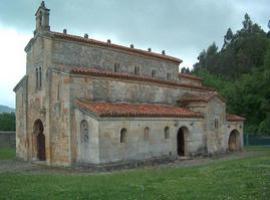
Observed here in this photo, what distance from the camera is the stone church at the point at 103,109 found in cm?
Answer: 2611

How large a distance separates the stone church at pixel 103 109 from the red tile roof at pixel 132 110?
0.25 ft

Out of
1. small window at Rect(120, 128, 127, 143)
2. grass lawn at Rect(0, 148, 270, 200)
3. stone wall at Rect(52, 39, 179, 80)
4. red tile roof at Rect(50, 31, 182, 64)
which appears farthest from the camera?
stone wall at Rect(52, 39, 179, 80)

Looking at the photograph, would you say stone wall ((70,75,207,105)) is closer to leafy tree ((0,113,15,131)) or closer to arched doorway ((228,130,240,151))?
arched doorway ((228,130,240,151))

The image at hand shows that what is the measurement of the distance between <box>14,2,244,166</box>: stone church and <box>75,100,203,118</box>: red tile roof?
0.25 feet

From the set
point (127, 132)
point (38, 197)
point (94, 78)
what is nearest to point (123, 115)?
point (127, 132)

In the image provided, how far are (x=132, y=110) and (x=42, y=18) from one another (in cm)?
950

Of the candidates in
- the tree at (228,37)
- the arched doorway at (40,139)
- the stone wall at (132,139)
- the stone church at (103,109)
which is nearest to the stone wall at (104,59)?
the stone church at (103,109)

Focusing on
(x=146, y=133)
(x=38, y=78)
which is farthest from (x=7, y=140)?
(x=146, y=133)

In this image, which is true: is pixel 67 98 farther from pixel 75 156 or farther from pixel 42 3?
pixel 42 3

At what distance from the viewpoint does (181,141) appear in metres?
33.8

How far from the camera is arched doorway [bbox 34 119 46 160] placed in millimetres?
31391

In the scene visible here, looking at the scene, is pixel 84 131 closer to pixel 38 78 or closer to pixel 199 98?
pixel 38 78

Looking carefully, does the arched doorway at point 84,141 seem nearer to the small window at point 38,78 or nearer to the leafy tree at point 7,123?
the small window at point 38,78

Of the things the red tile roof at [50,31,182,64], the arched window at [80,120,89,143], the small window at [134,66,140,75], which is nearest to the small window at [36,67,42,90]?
the red tile roof at [50,31,182,64]
